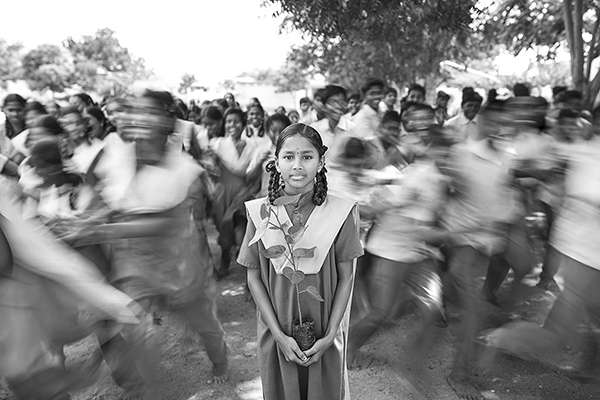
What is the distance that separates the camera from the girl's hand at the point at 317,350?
203cm

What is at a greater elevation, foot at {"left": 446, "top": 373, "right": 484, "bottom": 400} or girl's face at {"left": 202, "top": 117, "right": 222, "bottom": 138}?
girl's face at {"left": 202, "top": 117, "right": 222, "bottom": 138}

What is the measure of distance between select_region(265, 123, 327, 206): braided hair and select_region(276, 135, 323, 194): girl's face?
0.02 meters

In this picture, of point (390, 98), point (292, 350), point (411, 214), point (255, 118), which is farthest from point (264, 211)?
point (390, 98)

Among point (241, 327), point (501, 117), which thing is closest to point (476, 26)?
point (501, 117)

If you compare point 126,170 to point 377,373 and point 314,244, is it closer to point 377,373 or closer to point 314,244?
point 314,244

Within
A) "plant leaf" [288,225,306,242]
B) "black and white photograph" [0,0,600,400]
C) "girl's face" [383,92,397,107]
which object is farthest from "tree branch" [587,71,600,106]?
"plant leaf" [288,225,306,242]

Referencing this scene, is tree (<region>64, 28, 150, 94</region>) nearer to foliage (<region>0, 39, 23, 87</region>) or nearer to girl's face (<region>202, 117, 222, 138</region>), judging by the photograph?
foliage (<region>0, 39, 23, 87</region>)

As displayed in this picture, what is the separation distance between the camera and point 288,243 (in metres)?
1.95

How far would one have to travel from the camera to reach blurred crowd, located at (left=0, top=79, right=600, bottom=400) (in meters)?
2.24

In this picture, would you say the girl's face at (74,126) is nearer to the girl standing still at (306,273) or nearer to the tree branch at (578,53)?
the girl standing still at (306,273)

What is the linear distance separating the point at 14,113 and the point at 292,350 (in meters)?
5.17

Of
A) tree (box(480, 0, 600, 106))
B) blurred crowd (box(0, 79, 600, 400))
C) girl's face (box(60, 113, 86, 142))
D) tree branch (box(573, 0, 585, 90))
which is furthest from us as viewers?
tree (box(480, 0, 600, 106))

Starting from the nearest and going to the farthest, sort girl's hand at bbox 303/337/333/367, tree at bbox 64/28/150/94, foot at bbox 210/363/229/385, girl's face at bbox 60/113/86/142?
girl's hand at bbox 303/337/333/367 → foot at bbox 210/363/229/385 → girl's face at bbox 60/113/86/142 → tree at bbox 64/28/150/94

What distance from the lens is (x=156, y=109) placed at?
9.69 ft
